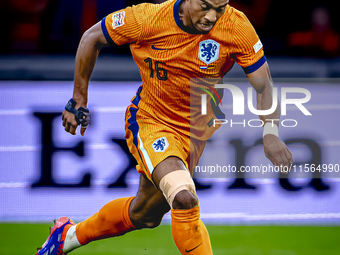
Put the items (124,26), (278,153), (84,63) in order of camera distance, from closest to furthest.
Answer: (278,153), (124,26), (84,63)

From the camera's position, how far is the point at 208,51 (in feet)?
6.77

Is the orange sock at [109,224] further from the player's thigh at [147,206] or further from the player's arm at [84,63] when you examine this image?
the player's arm at [84,63]

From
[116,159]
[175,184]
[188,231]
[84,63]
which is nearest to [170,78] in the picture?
[84,63]

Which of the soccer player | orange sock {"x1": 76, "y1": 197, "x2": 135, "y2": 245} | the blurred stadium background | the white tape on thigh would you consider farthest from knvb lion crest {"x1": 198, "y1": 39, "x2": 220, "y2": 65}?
the blurred stadium background

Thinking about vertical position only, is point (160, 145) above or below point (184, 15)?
below

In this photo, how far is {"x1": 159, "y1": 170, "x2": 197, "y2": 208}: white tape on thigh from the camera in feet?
5.94

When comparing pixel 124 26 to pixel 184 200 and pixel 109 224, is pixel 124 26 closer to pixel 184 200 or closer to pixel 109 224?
pixel 184 200

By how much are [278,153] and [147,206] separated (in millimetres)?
678

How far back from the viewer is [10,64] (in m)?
3.53

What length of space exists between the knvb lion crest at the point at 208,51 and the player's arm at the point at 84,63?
1.53ft

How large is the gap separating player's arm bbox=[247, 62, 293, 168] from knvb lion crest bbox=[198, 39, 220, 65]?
0.61ft

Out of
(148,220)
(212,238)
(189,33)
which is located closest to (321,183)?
(212,238)

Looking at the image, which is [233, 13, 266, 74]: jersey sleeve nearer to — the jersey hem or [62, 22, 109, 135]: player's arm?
the jersey hem

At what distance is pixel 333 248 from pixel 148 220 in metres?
1.31
